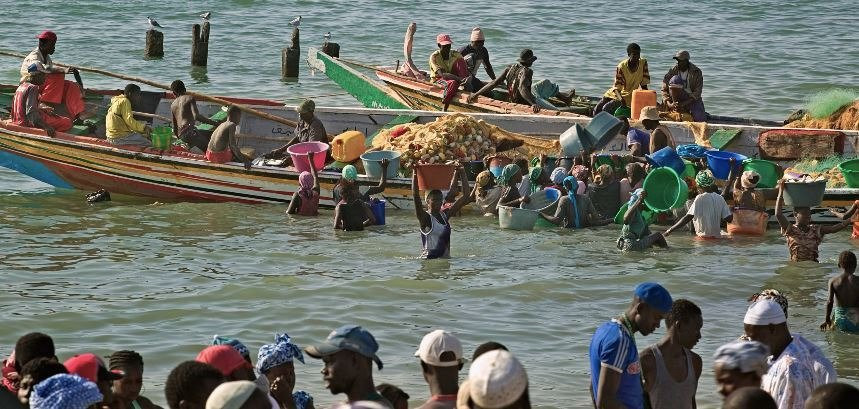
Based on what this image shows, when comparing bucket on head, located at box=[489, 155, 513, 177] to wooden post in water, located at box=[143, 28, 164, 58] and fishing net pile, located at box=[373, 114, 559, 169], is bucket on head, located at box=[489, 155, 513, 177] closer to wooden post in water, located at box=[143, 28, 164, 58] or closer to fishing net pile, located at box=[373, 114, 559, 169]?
fishing net pile, located at box=[373, 114, 559, 169]

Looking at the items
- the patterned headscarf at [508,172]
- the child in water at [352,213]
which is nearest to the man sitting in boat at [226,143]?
the child in water at [352,213]

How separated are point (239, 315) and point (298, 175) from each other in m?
4.80

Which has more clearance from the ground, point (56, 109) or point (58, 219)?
point (56, 109)

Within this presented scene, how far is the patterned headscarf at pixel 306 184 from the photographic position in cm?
1706

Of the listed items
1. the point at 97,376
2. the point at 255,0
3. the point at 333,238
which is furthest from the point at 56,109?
the point at 255,0

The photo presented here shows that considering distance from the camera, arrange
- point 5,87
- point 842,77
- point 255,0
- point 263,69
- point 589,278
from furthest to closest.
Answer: point 255,0 < point 263,69 < point 842,77 < point 5,87 < point 589,278

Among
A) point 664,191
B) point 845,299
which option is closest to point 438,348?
point 845,299

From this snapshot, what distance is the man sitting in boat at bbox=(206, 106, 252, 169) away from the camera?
702 inches

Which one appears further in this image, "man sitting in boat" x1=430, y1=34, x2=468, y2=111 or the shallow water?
"man sitting in boat" x1=430, y1=34, x2=468, y2=111

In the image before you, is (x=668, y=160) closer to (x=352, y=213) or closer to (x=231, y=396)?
(x=352, y=213)

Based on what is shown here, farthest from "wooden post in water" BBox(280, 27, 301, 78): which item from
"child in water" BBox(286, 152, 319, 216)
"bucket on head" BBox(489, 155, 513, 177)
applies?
"bucket on head" BBox(489, 155, 513, 177)

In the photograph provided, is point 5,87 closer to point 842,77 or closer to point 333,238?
point 333,238

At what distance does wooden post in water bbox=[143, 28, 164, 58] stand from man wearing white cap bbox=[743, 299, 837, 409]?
27.1 meters

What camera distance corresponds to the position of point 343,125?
1930cm
